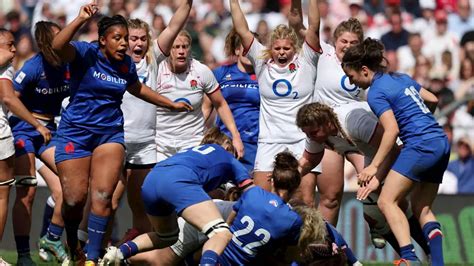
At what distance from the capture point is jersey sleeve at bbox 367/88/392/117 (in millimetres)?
9312

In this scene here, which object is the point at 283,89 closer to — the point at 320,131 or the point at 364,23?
the point at 320,131

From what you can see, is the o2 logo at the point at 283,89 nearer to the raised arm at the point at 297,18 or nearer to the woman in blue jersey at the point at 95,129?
the raised arm at the point at 297,18

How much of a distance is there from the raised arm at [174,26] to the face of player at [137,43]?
156mm

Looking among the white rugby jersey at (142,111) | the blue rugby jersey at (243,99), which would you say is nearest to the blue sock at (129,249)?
the white rugby jersey at (142,111)

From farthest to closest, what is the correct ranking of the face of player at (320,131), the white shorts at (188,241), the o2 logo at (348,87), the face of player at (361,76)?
the o2 logo at (348,87), the face of player at (320,131), the white shorts at (188,241), the face of player at (361,76)

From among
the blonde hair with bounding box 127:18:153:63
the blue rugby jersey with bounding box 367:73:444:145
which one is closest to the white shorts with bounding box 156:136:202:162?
the blonde hair with bounding box 127:18:153:63

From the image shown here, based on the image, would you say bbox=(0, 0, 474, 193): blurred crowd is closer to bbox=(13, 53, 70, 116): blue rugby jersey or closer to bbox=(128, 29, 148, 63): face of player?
bbox=(128, 29, 148, 63): face of player

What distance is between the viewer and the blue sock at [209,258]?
8.31 m

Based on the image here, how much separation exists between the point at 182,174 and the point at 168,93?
117 inches

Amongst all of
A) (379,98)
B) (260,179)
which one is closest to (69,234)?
(260,179)

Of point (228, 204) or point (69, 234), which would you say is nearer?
point (228, 204)

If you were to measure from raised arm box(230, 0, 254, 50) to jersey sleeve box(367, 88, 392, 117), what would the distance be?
7.05 ft

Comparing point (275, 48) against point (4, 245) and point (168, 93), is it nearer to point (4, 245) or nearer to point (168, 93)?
point (168, 93)

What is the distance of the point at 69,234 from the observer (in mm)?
10422
